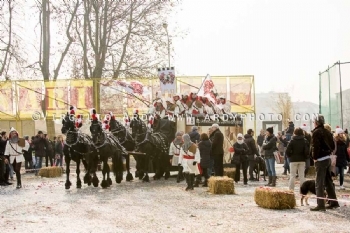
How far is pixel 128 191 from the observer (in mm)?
15828

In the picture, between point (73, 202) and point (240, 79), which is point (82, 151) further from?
point (240, 79)

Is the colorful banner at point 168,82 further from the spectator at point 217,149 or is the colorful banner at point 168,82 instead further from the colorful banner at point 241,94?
the spectator at point 217,149

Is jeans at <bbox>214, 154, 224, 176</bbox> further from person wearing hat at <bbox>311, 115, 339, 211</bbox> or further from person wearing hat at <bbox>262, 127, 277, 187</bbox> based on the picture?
person wearing hat at <bbox>311, 115, 339, 211</bbox>

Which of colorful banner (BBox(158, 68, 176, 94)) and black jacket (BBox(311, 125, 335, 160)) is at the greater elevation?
colorful banner (BBox(158, 68, 176, 94))

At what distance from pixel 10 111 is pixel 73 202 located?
683 inches

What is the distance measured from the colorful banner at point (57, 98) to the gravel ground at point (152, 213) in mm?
13335

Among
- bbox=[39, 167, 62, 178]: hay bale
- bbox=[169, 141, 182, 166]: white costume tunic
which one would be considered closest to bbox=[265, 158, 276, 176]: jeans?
bbox=[169, 141, 182, 166]: white costume tunic

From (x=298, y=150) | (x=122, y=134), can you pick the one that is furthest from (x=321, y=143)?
(x=122, y=134)

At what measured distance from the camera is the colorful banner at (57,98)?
28953 mm

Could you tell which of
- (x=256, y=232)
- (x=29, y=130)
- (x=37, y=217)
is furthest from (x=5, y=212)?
(x=29, y=130)

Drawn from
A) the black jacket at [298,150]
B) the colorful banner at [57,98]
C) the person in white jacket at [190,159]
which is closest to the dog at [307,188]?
the black jacket at [298,150]

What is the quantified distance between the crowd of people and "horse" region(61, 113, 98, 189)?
60.6 inches

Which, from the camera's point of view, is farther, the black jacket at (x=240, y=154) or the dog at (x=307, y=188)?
the black jacket at (x=240, y=154)

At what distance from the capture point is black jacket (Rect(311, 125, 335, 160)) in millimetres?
11117
